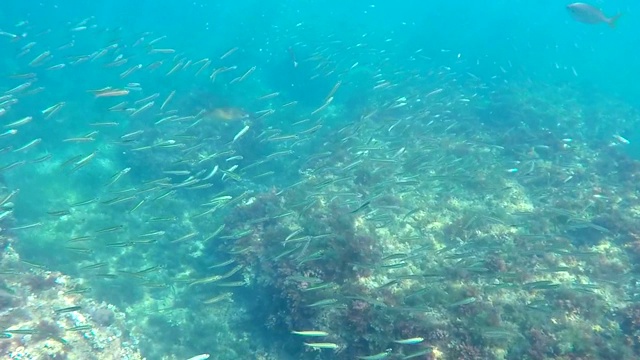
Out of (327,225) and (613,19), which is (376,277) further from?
(613,19)

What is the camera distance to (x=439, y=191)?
13.3 m

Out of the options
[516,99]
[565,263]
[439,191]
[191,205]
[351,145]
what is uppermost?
[191,205]

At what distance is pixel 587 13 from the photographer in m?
14.6

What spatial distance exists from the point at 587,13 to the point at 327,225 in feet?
44.7

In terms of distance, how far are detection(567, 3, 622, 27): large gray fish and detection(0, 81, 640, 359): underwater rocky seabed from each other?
5.83 m

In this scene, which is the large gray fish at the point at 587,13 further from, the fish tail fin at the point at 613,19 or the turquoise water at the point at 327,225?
the turquoise water at the point at 327,225

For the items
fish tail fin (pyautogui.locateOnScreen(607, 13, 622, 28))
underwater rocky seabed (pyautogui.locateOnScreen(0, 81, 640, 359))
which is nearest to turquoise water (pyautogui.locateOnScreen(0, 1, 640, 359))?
underwater rocky seabed (pyautogui.locateOnScreen(0, 81, 640, 359))

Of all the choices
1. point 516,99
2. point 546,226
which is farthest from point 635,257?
→ point 516,99

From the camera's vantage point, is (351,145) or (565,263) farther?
(351,145)

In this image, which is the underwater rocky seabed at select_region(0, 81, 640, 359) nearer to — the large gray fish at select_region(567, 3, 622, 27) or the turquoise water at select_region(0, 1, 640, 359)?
the turquoise water at select_region(0, 1, 640, 359)

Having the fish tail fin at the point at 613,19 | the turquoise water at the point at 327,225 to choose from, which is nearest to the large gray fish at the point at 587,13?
the fish tail fin at the point at 613,19

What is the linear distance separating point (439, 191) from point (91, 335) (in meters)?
11.5

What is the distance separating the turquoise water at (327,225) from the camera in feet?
27.6

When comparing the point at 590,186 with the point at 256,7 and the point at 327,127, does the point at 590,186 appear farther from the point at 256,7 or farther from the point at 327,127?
the point at 256,7
